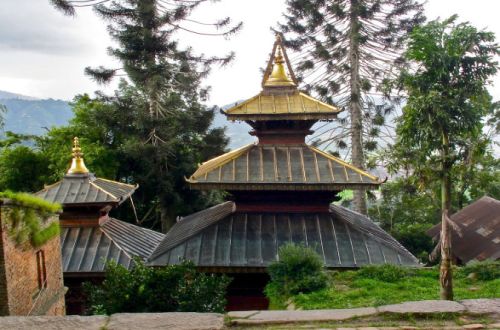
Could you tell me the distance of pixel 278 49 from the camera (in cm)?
1320

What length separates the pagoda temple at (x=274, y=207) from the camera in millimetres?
10039

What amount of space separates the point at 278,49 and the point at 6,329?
1041 cm

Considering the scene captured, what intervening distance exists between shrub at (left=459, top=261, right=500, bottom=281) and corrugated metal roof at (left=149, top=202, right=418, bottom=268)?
1.65 m

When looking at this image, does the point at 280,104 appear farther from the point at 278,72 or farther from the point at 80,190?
the point at 80,190

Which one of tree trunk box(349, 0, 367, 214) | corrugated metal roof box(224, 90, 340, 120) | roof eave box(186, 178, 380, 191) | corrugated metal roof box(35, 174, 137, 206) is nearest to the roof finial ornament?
corrugated metal roof box(224, 90, 340, 120)

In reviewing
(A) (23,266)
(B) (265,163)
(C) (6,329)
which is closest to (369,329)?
(C) (6,329)

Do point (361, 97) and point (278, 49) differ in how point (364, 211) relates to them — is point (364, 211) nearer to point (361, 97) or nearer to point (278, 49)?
point (361, 97)

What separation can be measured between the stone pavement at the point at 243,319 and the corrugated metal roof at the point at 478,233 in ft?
41.2

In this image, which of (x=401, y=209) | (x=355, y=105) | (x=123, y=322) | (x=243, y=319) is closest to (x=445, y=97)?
(x=243, y=319)

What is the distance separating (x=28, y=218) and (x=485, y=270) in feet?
24.5

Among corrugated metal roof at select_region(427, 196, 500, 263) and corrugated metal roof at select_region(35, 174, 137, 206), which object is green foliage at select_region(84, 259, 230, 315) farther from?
corrugated metal roof at select_region(427, 196, 500, 263)

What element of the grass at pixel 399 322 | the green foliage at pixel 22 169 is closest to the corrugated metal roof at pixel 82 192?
the grass at pixel 399 322

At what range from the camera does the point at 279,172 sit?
36.4 ft

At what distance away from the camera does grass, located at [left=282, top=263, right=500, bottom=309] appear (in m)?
6.67
